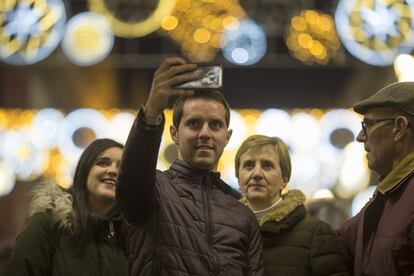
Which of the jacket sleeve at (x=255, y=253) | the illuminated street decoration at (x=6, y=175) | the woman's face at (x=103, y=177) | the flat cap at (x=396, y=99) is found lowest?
the illuminated street decoration at (x=6, y=175)

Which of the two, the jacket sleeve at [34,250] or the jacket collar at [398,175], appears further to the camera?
the jacket sleeve at [34,250]

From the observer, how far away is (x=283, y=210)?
15.5 ft

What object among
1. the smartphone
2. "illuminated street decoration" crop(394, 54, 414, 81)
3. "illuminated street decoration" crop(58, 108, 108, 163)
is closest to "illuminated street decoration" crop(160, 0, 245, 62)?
"illuminated street decoration" crop(394, 54, 414, 81)

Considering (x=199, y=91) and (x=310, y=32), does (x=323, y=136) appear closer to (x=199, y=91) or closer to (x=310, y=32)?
(x=310, y=32)

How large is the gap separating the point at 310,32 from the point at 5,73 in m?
8.33

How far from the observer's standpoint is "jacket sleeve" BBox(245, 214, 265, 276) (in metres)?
4.12

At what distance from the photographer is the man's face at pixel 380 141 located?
441 centimetres

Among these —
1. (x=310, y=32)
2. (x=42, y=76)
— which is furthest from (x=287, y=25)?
(x=42, y=76)

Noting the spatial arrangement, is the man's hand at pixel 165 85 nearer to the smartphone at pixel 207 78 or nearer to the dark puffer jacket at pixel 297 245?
the smartphone at pixel 207 78

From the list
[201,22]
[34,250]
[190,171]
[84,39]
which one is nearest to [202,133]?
[190,171]

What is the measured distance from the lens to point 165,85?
3760mm

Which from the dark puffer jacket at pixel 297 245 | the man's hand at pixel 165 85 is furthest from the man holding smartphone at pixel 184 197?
→ the dark puffer jacket at pixel 297 245

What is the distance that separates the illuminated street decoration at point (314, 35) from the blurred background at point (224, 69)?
0.02 m

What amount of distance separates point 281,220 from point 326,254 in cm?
27
